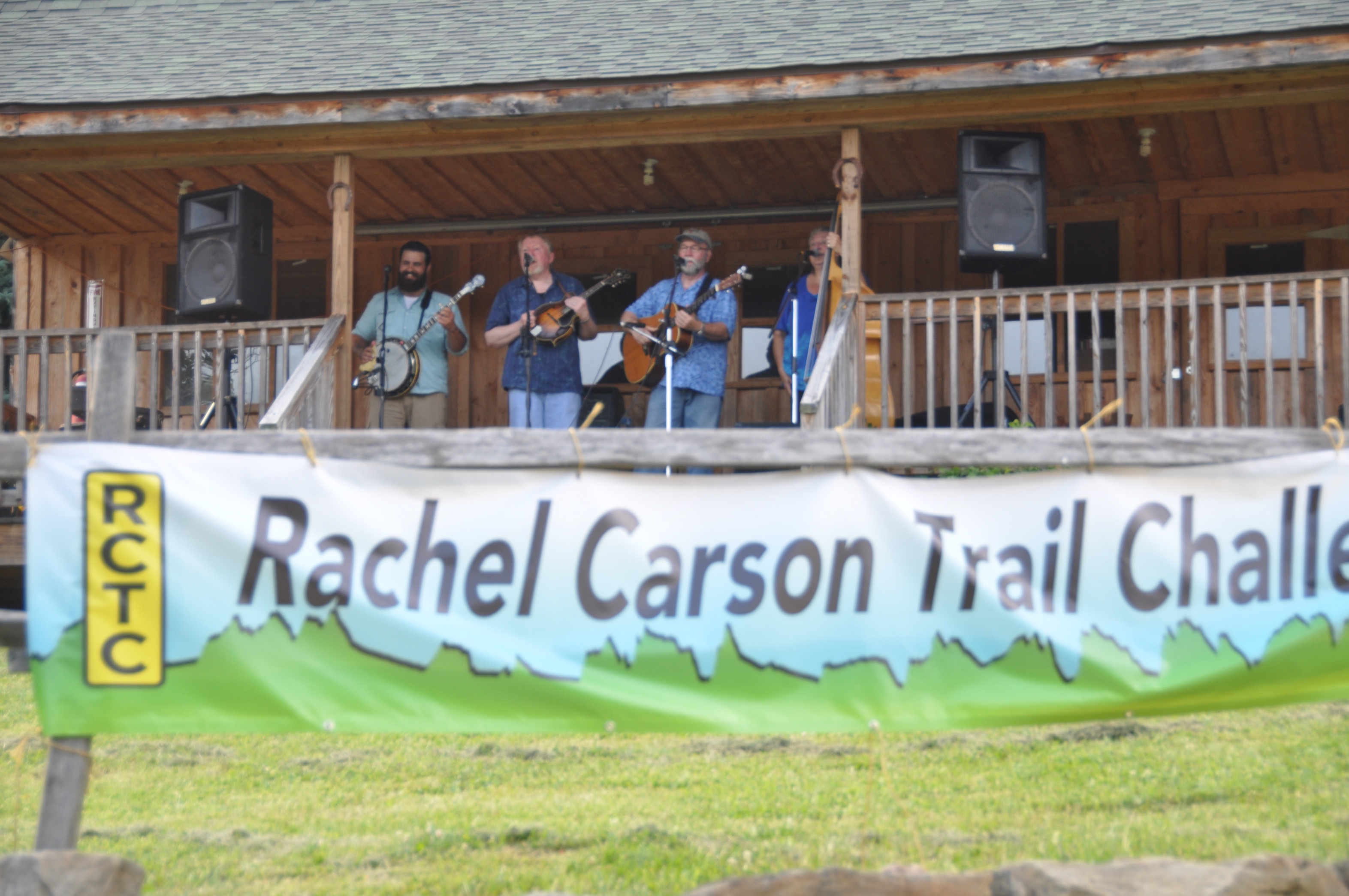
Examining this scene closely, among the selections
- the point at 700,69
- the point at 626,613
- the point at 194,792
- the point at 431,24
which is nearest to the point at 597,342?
the point at 431,24

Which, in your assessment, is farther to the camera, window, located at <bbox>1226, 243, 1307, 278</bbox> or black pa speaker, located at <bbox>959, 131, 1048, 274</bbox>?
window, located at <bbox>1226, 243, 1307, 278</bbox>

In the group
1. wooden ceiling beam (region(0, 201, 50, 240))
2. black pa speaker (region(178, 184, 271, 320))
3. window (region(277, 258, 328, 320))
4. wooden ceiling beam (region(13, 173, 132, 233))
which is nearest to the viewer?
black pa speaker (region(178, 184, 271, 320))

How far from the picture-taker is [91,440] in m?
4.12

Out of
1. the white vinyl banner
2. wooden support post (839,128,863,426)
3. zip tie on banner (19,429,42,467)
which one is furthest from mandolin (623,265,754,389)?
zip tie on banner (19,429,42,467)

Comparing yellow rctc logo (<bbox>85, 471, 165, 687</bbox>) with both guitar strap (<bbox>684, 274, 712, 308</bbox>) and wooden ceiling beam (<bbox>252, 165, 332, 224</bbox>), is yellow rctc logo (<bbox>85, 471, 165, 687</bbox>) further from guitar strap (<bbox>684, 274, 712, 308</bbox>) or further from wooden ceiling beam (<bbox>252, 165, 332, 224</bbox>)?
wooden ceiling beam (<bbox>252, 165, 332, 224</bbox>)

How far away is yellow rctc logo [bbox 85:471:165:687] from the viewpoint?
4000mm

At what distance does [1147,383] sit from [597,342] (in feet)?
14.8

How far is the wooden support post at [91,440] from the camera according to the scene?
4.03 meters

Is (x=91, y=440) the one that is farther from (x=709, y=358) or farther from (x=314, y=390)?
(x=709, y=358)

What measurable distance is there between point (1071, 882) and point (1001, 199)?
4.92 meters

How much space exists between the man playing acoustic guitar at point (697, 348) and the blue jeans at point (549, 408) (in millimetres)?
457

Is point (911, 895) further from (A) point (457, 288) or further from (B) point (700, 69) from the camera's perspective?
(A) point (457, 288)

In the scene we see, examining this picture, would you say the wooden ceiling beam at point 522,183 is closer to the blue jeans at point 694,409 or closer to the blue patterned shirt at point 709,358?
the blue patterned shirt at point 709,358

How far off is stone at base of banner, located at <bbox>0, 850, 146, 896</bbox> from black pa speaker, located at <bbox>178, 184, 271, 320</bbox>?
18.4 feet
